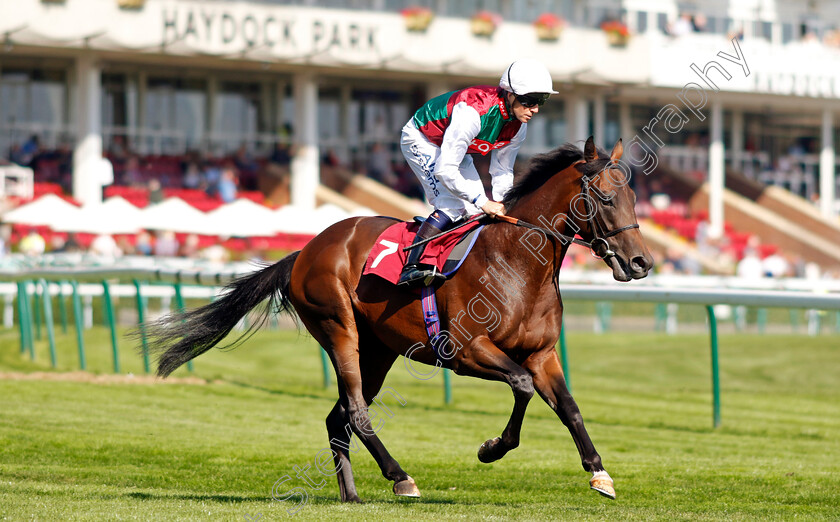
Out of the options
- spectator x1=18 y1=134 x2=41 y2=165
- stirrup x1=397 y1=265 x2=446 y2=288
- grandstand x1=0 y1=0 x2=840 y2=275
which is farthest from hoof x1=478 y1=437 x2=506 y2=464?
spectator x1=18 y1=134 x2=41 y2=165

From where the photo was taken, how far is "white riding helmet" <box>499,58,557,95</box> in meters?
4.84

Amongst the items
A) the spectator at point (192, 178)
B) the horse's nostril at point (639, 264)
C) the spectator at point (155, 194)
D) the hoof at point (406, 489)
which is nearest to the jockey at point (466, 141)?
the horse's nostril at point (639, 264)

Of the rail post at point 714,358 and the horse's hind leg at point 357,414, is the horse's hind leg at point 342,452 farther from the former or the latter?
the rail post at point 714,358

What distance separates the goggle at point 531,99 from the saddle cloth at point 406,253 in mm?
581

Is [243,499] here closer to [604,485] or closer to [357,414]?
[357,414]

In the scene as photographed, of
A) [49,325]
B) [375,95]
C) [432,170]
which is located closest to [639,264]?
[432,170]

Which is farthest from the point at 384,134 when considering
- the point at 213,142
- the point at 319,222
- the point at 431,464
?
the point at 431,464

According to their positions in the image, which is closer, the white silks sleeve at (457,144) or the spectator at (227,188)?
the white silks sleeve at (457,144)

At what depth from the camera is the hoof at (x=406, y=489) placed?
4754mm

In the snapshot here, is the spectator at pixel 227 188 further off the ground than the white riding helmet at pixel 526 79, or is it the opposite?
the white riding helmet at pixel 526 79

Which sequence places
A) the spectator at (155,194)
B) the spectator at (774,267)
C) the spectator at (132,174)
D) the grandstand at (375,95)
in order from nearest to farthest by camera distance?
the spectator at (155,194)
the spectator at (774,267)
the grandstand at (375,95)
the spectator at (132,174)

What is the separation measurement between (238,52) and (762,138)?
18865 millimetres

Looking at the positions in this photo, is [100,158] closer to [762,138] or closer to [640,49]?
[640,49]

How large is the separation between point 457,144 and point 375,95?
25785 millimetres
